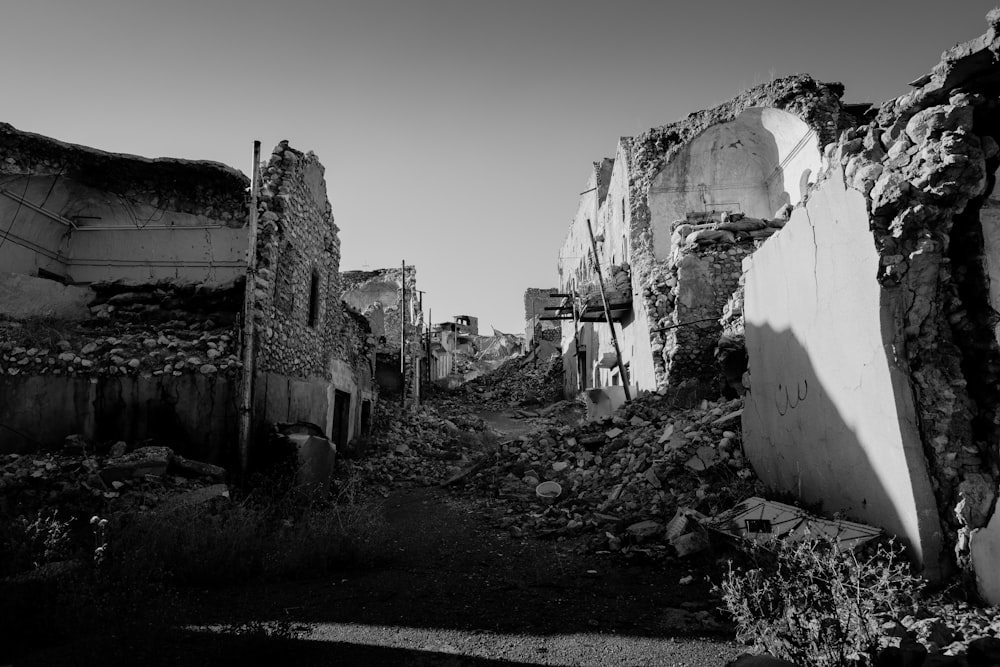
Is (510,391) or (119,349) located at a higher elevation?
(119,349)

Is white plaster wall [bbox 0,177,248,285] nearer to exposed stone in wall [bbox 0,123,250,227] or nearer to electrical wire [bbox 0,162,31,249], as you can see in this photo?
exposed stone in wall [bbox 0,123,250,227]

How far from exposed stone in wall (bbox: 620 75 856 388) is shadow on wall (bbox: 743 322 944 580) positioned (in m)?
4.78

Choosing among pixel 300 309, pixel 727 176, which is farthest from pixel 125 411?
pixel 727 176

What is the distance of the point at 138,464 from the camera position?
21.4ft

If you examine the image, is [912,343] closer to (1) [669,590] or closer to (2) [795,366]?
(2) [795,366]

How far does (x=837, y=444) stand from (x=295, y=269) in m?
9.25

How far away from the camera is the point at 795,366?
5316 mm

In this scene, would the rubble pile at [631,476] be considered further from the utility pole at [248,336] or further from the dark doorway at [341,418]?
the dark doorway at [341,418]

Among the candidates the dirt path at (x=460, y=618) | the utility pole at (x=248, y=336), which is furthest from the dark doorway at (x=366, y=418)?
the dirt path at (x=460, y=618)

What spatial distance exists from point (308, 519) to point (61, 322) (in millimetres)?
5887

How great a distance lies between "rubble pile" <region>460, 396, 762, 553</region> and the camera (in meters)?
5.82

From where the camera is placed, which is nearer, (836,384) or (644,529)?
(836,384)

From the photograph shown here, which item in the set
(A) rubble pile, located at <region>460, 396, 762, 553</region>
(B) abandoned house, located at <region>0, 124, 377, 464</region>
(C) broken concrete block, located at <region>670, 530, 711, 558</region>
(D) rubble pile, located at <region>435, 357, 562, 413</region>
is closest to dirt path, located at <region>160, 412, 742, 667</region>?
(C) broken concrete block, located at <region>670, 530, 711, 558</region>

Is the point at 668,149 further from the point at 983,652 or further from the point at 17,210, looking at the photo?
the point at 17,210
